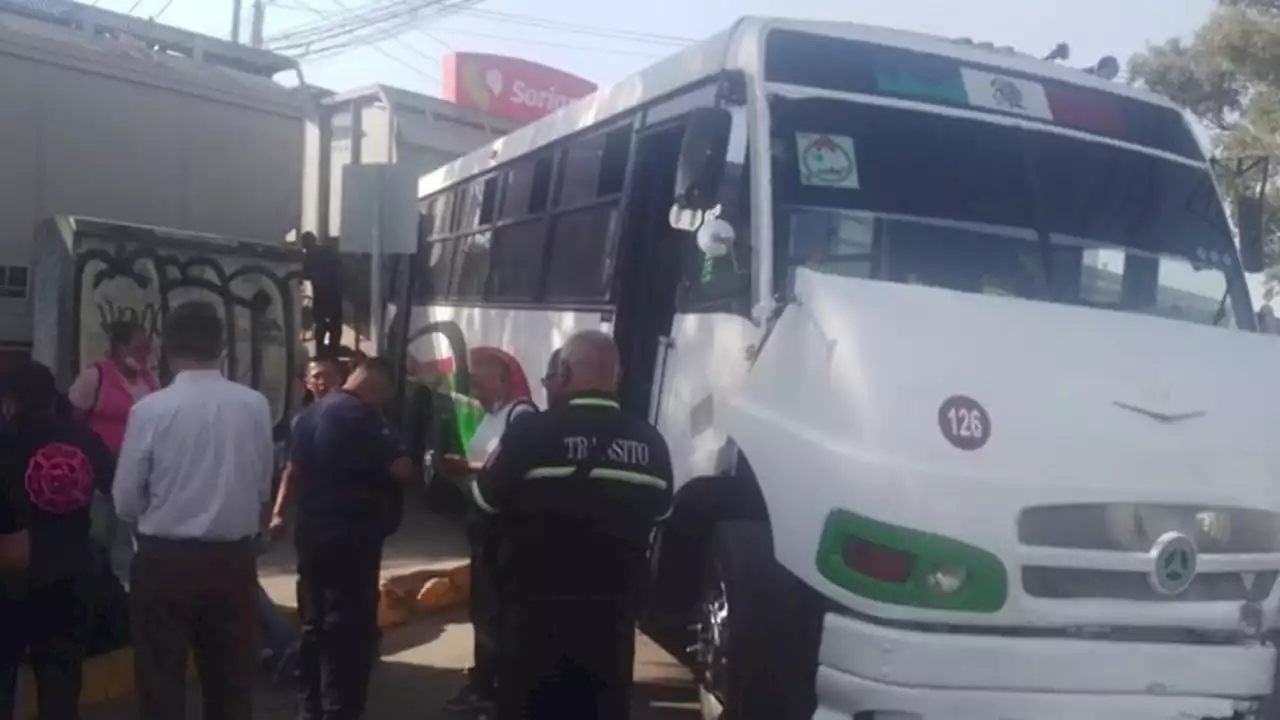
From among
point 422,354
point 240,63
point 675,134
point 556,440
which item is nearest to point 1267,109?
point 422,354

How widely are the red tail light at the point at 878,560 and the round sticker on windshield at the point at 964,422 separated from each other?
1.42 feet

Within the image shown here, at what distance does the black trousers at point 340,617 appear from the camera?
608 cm

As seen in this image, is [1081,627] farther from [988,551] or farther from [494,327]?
[494,327]

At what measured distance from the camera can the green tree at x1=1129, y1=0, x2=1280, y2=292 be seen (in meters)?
15.8

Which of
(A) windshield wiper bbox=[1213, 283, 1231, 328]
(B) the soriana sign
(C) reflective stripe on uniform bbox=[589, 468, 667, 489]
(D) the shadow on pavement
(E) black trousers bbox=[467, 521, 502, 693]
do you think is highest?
(B) the soriana sign

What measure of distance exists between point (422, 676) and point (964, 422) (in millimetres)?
4006

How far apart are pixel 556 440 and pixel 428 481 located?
310 inches

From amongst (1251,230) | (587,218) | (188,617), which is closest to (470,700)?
(188,617)

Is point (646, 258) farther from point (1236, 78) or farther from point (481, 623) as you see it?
point (1236, 78)

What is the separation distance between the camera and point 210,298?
36.6ft

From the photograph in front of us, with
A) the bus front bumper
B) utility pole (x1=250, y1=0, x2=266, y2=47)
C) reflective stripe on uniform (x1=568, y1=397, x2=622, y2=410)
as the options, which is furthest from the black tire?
utility pole (x1=250, y1=0, x2=266, y2=47)

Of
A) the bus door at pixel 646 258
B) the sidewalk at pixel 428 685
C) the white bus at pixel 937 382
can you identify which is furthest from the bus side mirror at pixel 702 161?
the sidewalk at pixel 428 685

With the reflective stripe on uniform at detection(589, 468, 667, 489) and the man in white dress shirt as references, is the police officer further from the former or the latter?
the man in white dress shirt

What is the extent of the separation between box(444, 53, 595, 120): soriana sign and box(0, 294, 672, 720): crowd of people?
28584mm
